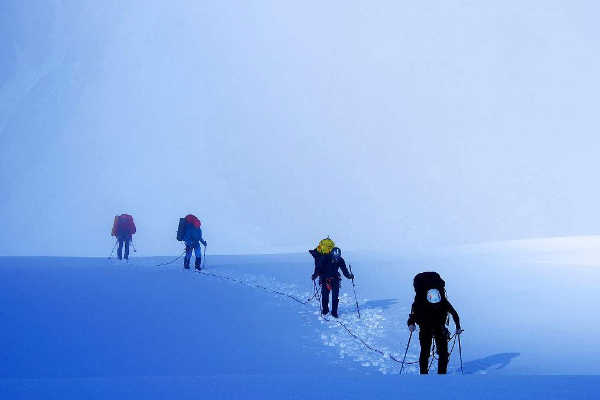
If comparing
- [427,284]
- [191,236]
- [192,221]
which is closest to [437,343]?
[427,284]

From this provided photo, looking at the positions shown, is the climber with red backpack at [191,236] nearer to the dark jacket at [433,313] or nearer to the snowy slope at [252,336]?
the snowy slope at [252,336]

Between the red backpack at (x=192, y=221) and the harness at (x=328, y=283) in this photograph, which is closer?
the harness at (x=328, y=283)

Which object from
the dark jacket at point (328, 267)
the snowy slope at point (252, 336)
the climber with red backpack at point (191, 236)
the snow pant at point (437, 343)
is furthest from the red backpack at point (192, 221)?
the snow pant at point (437, 343)

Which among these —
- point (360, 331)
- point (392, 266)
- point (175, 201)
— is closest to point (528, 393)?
point (360, 331)

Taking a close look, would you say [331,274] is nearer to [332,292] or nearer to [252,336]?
[332,292]

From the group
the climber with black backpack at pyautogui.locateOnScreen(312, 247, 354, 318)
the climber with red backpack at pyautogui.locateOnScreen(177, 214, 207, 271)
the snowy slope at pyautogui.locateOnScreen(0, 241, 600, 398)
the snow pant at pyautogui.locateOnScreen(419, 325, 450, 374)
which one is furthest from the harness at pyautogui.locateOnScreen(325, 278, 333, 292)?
the climber with red backpack at pyautogui.locateOnScreen(177, 214, 207, 271)

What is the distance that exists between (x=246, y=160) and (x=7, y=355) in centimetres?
19201

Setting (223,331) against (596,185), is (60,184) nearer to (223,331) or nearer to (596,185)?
(596,185)

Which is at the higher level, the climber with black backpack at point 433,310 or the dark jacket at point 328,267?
the dark jacket at point 328,267

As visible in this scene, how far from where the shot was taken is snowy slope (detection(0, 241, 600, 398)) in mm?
5523

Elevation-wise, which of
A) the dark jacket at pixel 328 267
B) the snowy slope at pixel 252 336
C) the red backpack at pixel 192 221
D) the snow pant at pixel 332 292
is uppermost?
the red backpack at pixel 192 221

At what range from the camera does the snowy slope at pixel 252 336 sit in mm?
5523

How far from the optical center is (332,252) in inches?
452

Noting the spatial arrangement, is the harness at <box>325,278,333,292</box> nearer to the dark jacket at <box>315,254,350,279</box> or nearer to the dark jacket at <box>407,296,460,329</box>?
the dark jacket at <box>315,254,350,279</box>
